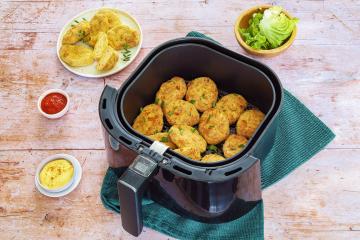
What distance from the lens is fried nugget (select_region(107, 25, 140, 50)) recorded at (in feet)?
3.96

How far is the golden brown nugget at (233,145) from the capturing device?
943 mm

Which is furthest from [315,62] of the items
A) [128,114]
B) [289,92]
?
[128,114]

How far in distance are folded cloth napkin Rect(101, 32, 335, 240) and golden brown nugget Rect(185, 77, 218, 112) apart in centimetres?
19

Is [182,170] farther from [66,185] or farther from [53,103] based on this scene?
[53,103]

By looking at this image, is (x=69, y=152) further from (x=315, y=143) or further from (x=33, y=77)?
(x=315, y=143)

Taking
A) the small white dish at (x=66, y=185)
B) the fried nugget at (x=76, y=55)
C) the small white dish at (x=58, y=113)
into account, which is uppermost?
the fried nugget at (x=76, y=55)

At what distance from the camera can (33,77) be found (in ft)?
3.99

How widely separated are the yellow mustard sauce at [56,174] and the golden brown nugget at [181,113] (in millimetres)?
271

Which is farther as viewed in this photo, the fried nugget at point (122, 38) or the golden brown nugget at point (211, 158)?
the fried nugget at point (122, 38)

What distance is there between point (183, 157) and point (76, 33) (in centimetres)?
61

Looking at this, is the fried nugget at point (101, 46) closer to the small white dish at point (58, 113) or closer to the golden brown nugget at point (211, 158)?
the small white dish at point (58, 113)

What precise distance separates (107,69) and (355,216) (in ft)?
2.39

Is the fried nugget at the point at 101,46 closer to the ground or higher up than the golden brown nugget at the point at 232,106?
closer to the ground

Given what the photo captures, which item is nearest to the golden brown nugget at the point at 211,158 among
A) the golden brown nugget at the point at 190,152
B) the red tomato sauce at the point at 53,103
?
the golden brown nugget at the point at 190,152
